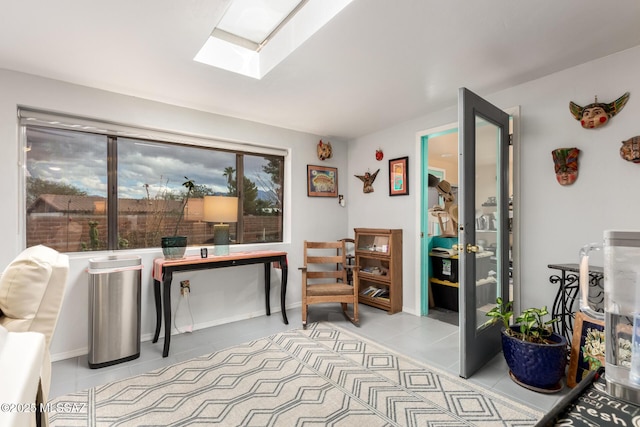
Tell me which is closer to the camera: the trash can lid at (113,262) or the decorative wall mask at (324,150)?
the trash can lid at (113,262)

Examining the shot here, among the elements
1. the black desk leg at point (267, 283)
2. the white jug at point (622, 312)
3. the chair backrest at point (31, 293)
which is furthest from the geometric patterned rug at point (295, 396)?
the white jug at point (622, 312)

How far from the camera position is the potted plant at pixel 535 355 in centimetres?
192

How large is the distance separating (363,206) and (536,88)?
7.48 feet

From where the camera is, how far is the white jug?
2.11 feet

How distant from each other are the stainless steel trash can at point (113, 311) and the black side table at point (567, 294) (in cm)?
324

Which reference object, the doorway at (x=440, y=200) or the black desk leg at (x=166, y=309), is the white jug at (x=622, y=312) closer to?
the doorway at (x=440, y=200)

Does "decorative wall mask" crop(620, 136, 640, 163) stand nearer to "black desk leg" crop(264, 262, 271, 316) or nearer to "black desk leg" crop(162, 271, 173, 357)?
"black desk leg" crop(264, 262, 271, 316)

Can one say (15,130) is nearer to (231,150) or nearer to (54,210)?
(54,210)

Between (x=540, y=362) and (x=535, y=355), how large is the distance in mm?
50

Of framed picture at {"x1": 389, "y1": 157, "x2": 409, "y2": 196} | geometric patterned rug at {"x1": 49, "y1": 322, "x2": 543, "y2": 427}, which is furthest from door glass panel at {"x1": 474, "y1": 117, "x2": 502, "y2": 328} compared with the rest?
framed picture at {"x1": 389, "y1": 157, "x2": 409, "y2": 196}

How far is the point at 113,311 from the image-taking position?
7.91ft

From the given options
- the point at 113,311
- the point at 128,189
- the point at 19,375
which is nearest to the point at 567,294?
the point at 19,375

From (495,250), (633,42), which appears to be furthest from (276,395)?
(633,42)

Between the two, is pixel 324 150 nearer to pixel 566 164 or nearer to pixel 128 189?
pixel 128 189
